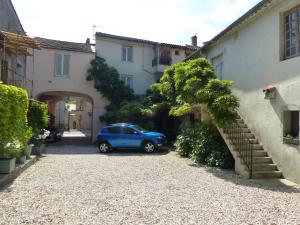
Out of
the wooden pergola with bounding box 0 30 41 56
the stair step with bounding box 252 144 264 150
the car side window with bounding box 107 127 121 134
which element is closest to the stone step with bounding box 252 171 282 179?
the stair step with bounding box 252 144 264 150

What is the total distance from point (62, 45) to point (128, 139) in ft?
34.5

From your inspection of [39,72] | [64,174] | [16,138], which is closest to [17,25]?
[39,72]

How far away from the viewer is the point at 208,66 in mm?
12180

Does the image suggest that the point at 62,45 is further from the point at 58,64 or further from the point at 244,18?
the point at 244,18

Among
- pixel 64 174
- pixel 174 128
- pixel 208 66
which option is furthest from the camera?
pixel 174 128

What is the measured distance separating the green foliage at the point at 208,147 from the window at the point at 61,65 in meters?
11.9

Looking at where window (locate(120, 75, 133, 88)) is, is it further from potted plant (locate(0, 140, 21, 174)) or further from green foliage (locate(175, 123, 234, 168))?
potted plant (locate(0, 140, 21, 174))

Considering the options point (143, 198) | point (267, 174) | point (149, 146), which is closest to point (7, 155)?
point (143, 198)

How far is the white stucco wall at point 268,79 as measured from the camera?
882 centimetres

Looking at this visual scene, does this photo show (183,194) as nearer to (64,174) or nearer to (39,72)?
(64,174)

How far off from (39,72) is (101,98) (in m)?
4.87

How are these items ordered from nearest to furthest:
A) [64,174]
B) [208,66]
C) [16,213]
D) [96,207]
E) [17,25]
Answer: [16,213]
[96,207]
[64,174]
[208,66]
[17,25]

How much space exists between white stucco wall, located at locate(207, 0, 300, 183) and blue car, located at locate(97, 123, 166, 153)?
5.58 m

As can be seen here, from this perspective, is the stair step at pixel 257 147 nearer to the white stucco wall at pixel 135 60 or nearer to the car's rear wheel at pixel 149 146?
the car's rear wheel at pixel 149 146
